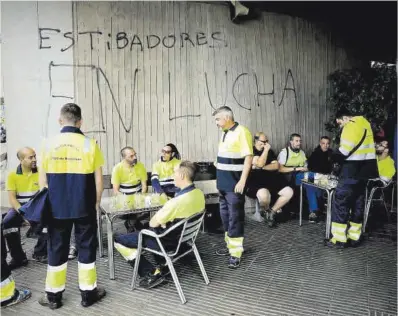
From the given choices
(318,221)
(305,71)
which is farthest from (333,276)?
(305,71)

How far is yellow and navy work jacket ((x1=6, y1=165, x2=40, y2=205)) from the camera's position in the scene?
200 inches

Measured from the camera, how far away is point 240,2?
7.37m

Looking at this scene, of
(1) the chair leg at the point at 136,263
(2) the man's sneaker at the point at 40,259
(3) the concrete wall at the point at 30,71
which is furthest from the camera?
(3) the concrete wall at the point at 30,71

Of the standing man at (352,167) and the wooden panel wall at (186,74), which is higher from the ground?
the wooden panel wall at (186,74)

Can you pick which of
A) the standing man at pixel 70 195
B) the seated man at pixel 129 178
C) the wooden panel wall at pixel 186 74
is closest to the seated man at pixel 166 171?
the seated man at pixel 129 178

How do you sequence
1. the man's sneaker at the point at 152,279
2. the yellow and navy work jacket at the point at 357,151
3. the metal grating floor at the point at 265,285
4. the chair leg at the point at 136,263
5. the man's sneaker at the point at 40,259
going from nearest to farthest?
the metal grating floor at the point at 265,285, the chair leg at the point at 136,263, the man's sneaker at the point at 152,279, the man's sneaker at the point at 40,259, the yellow and navy work jacket at the point at 357,151

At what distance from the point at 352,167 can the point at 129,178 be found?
3.25m

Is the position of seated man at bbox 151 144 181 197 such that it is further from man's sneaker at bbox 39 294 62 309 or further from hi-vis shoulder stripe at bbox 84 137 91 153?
man's sneaker at bbox 39 294 62 309

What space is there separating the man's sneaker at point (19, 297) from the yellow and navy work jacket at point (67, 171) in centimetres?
106

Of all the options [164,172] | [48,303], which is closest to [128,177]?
[164,172]

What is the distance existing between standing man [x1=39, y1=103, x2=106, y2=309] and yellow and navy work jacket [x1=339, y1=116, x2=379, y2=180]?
342cm

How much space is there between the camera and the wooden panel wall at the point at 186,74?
6926mm

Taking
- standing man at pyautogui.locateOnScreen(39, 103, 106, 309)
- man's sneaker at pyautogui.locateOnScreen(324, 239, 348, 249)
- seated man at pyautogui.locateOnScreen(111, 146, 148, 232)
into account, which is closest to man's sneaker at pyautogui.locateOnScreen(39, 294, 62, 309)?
standing man at pyautogui.locateOnScreen(39, 103, 106, 309)

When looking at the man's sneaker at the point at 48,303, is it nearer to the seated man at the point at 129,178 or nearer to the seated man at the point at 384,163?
the seated man at the point at 129,178
